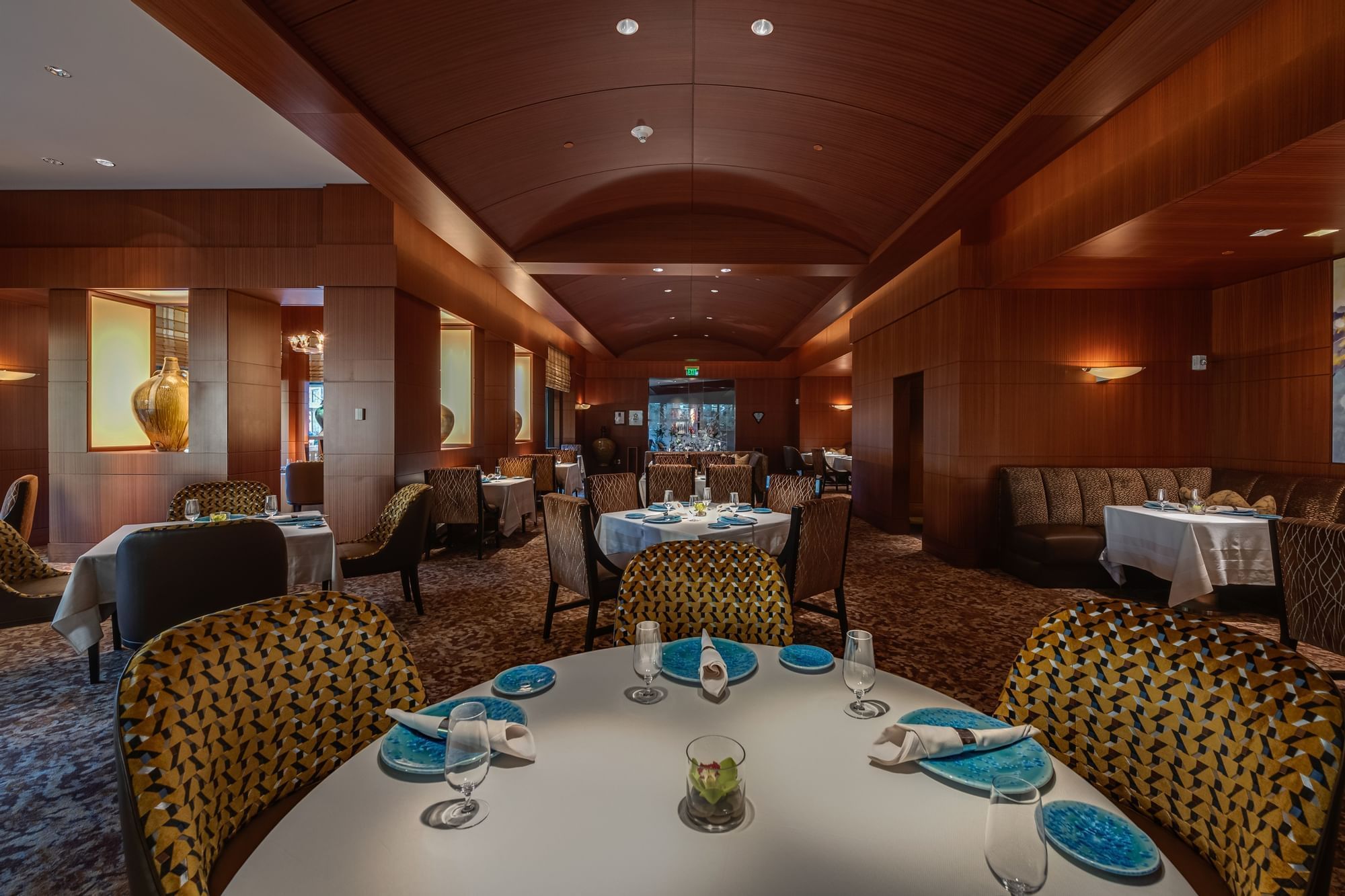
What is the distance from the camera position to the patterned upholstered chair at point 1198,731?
0.98 meters

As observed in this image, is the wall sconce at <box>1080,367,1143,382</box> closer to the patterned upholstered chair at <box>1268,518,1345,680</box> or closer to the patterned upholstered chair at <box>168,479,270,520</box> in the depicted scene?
the patterned upholstered chair at <box>1268,518,1345,680</box>

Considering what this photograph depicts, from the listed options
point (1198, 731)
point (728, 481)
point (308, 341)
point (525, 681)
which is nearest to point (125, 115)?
point (308, 341)

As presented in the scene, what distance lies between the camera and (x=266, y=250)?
606cm

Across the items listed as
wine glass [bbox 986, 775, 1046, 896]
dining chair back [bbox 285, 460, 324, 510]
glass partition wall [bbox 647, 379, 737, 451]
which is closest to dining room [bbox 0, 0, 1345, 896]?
wine glass [bbox 986, 775, 1046, 896]

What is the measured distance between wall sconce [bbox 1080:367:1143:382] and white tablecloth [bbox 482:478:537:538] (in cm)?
617

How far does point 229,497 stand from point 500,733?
4.77m

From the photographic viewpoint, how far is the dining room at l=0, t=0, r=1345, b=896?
100 centimetres

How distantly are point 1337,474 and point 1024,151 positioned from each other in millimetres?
3741

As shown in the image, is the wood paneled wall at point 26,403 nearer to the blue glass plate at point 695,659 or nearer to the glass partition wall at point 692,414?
the blue glass plate at point 695,659

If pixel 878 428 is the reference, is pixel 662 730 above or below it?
below

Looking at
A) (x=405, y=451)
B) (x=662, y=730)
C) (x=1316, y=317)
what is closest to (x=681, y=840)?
(x=662, y=730)

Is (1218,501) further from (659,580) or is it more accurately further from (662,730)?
(662,730)

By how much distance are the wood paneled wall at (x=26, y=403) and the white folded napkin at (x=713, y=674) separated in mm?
9534

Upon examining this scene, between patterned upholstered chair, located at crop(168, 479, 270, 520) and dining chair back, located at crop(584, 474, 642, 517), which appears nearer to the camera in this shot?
patterned upholstered chair, located at crop(168, 479, 270, 520)
